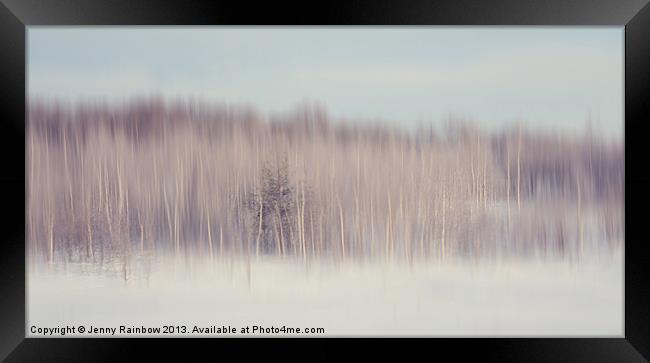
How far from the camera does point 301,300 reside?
519 centimetres

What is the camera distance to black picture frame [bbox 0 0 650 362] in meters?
5.18

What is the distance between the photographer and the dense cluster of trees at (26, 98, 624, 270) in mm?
5199

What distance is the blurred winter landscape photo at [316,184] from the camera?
17.0ft

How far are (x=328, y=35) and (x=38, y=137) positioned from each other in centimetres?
117

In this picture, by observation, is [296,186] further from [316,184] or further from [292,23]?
[292,23]

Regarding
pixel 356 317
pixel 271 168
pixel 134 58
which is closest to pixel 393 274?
pixel 356 317

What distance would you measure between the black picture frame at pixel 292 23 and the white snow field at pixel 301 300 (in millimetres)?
64

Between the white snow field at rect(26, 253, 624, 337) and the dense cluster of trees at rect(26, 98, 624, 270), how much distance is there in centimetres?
8

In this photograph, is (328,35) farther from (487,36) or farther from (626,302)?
(626,302)

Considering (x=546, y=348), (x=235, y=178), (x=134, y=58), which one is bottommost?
(x=546, y=348)

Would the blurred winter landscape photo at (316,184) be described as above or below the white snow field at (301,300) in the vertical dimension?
above

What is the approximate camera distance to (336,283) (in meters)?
5.20

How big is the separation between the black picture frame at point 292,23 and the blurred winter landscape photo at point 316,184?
41 mm

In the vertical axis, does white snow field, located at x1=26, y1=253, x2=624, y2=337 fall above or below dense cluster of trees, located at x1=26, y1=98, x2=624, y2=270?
below
